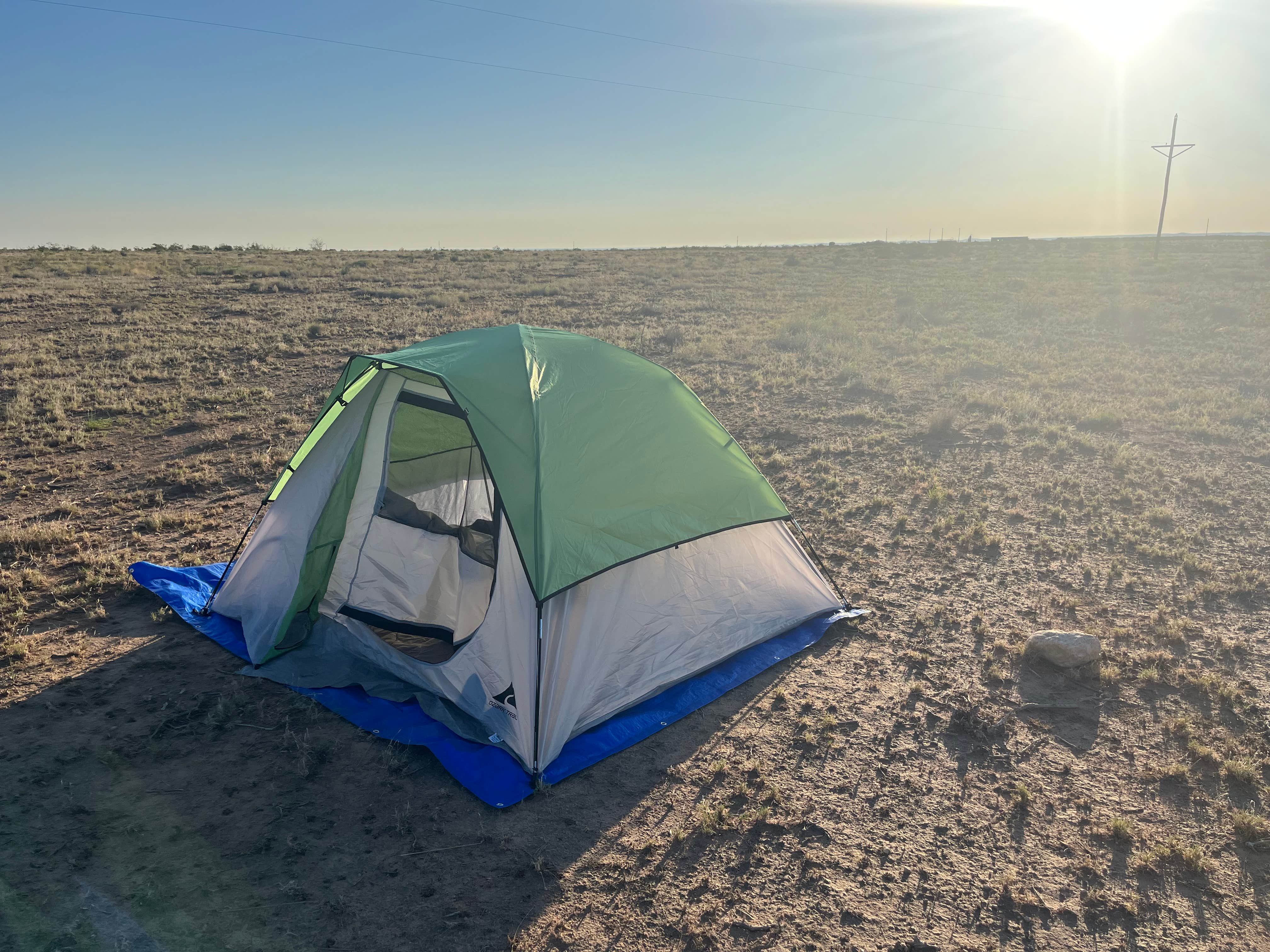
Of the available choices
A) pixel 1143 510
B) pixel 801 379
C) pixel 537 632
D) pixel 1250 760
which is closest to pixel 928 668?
pixel 1250 760

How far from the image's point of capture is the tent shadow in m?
3.85

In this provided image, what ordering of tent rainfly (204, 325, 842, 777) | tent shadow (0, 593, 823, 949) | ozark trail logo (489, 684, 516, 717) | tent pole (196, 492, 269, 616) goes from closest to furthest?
tent shadow (0, 593, 823, 949), ozark trail logo (489, 684, 516, 717), tent rainfly (204, 325, 842, 777), tent pole (196, 492, 269, 616)

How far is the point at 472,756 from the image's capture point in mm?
5031

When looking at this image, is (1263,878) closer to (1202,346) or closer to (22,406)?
(22,406)

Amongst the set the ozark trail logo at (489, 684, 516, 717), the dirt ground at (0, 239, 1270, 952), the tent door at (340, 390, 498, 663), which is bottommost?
the dirt ground at (0, 239, 1270, 952)

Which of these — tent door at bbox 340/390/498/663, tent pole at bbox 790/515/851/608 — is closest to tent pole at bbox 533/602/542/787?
tent door at bbox 340/390/498/663

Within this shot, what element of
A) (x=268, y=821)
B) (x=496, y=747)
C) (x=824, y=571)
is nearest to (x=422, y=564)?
(x=496, y=747)

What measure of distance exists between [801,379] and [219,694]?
13051mm

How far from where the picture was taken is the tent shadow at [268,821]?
385 cm

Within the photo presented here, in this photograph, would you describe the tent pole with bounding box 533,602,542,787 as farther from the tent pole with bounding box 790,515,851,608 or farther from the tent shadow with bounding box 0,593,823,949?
the tent pole with bounding box 790,515,851,608

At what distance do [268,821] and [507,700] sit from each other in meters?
1.54

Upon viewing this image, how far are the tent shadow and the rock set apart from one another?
2.42m

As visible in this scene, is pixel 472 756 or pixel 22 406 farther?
pixel 22 406

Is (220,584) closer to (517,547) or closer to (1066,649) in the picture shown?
(517,547)
